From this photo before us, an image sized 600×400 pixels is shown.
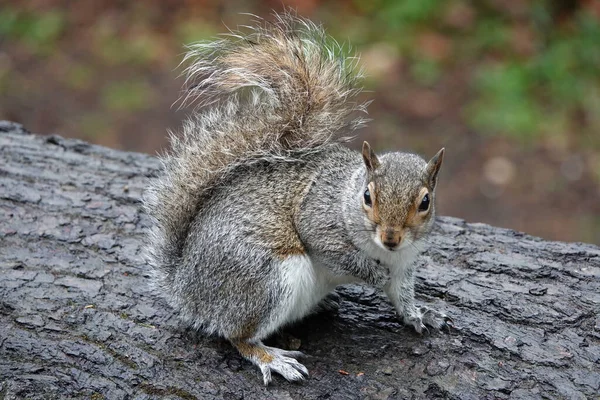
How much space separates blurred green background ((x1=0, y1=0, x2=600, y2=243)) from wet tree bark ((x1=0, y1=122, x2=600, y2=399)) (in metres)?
2.09

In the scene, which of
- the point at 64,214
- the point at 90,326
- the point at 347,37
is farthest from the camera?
the point at 347,37

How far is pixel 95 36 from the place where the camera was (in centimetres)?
651

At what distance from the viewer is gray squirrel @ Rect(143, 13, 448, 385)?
8.00 feet

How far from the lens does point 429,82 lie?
5.90m

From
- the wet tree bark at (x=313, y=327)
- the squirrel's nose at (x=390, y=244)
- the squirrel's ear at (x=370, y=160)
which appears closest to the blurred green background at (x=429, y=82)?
the wet tree bark at (x=313, y=327)

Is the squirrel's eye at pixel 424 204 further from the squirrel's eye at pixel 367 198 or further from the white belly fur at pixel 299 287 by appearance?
the white belly fur at pixel 299 287

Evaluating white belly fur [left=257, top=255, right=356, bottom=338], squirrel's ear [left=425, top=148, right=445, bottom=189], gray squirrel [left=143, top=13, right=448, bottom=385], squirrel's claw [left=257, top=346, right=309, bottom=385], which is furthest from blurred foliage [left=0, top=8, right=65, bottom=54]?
squirrel's ear [left=425, top=148, right=445, bottom=189]

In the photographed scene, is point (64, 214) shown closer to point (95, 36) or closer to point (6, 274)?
point (6, 274)

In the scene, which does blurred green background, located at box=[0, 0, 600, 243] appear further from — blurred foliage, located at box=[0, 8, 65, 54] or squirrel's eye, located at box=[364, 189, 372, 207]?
squirrel's eye, located at box=[364, 189, 372, 207]

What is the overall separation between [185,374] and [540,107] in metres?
3.91

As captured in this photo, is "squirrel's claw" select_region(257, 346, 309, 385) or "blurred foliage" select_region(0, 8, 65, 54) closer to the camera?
"squirrel's claw" select_region(257, 346, 309, 385)

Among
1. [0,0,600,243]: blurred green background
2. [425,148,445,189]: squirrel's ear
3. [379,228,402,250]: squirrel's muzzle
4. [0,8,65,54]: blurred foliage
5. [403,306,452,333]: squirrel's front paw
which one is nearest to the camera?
[379,228,402,250]: squirrel's muzzle

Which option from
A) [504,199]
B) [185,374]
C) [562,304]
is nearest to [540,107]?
[504,199]

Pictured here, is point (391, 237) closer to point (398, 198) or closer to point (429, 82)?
point (398, 198)
